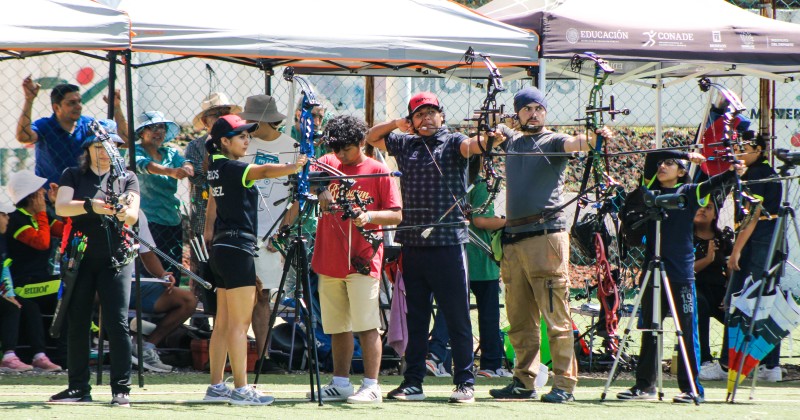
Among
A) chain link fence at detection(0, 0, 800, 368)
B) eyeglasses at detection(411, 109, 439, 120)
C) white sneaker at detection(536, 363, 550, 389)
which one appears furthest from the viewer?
chain link fence at detection(0, 0, 800, 368)

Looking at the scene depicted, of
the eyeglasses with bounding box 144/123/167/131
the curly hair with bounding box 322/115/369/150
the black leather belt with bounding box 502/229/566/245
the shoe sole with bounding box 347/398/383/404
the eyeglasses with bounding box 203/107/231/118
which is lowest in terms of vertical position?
the shoe sole with bounding box 347/398/383/404

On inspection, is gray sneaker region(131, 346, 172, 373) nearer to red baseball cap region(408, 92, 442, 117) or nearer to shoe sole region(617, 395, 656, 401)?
red baseball cap region(408, 92, 442, 117)

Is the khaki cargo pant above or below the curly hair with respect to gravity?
below

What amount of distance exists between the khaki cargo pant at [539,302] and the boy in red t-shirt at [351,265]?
2.77 ft

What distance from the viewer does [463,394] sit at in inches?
250

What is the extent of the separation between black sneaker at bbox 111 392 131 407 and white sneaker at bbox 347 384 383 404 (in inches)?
51.8

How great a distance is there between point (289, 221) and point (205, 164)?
96cm

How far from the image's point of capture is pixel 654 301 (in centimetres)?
638

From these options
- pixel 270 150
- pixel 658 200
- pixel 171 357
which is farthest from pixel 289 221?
pixel 658 200

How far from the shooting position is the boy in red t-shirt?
251 inches

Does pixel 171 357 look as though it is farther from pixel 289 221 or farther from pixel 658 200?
pixel 658 200

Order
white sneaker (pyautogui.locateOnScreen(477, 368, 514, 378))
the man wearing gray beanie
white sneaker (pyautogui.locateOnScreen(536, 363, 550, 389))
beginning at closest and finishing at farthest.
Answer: the man wearing gray beanie
white sneaker (pyautogui.locateOnScreen(536, 363, 550, 389))
white sneaker (pyautogui.locateOnScreen(477, 368, 514, 378))

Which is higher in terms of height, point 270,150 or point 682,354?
point 270,150

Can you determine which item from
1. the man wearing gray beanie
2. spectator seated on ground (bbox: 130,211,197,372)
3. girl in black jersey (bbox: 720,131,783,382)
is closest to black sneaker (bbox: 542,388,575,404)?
the man wearing gray beanie
